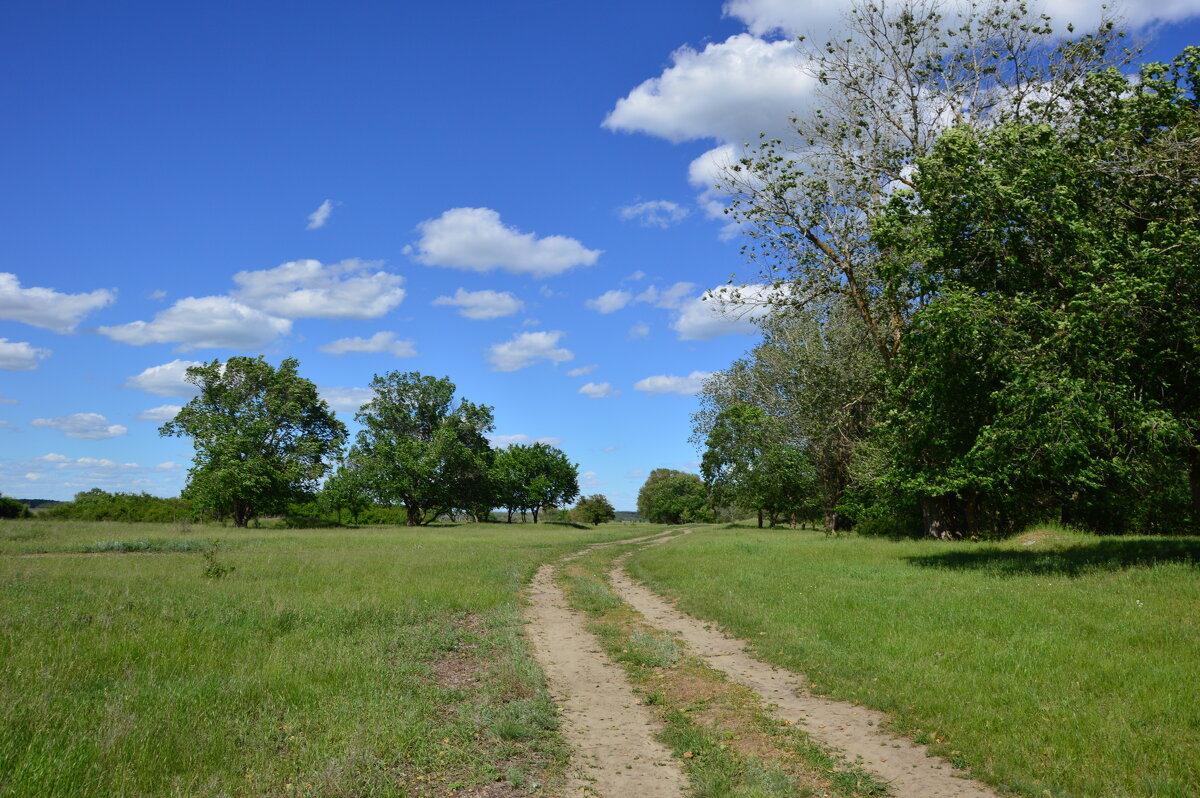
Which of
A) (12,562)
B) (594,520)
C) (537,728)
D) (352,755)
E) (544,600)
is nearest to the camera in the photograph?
(352,755)

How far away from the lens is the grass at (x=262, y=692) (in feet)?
20.1

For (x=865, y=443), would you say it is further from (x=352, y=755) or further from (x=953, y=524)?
(x=352, y=755)

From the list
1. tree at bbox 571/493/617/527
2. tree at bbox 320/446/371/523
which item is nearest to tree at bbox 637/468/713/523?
tree at bbox 571/493/617/527

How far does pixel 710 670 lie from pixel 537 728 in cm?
379

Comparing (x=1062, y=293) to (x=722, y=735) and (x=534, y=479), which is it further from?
(x=534, y=479)

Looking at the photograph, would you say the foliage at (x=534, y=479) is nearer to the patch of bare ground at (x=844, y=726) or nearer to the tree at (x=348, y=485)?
the tree at (x=348, y=485)

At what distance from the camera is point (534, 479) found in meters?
95.7

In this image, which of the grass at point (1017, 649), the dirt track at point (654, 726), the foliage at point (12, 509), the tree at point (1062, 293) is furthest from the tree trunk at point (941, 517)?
the foliage at point (12, 509)

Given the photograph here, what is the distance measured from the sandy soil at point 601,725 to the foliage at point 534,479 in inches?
3008

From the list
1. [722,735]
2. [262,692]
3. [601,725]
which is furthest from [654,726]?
[262,692]

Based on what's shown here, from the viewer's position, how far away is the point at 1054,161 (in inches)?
690

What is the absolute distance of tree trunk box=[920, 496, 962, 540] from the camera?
3145cm

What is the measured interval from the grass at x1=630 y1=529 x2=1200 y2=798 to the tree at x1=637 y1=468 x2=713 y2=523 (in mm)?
90746

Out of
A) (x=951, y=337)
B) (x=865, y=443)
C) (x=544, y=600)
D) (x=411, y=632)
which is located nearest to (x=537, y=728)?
(x=411, y=632)
